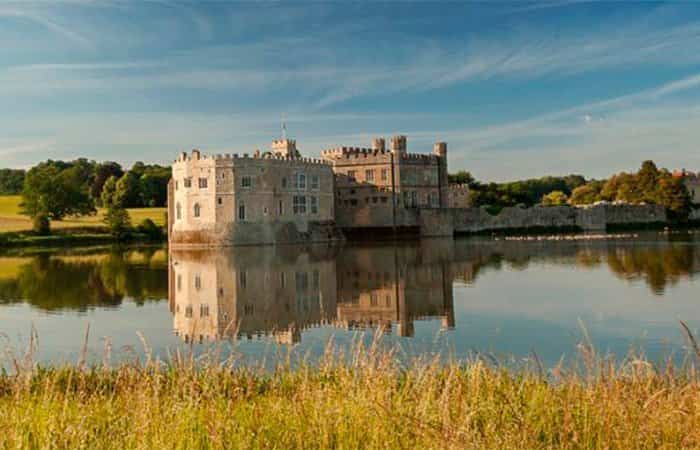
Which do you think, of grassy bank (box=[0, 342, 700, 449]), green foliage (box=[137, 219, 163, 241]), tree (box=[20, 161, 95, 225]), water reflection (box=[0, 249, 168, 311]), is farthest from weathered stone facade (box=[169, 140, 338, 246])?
grassy bank (box=[0, 342, 700, 449])

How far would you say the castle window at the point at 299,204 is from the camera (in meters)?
49.6

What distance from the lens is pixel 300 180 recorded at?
50.3 metres

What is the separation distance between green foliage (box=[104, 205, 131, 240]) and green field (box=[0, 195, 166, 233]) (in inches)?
144

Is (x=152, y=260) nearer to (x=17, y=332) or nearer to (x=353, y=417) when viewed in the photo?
(x=17, y=332)

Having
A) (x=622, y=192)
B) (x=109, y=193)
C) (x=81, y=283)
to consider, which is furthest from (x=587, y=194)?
(x=81, y=283)

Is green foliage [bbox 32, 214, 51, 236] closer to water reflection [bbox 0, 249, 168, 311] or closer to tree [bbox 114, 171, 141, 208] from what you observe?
tree [bbox 114, 171, 141, 208]

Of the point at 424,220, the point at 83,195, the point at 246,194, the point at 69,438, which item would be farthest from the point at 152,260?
the point at 83,195

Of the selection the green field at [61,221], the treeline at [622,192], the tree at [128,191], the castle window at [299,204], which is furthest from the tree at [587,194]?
the tree at [128,191]

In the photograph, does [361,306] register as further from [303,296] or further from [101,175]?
[101,175]

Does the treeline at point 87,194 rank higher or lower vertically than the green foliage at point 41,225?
higher

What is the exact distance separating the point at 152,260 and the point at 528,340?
27530 mm

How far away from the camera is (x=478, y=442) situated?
4473 millimetres

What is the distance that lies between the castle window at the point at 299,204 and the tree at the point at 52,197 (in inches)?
982

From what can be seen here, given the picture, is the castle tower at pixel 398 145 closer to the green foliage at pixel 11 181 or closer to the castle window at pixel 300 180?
the castle window at pixel 300 180
